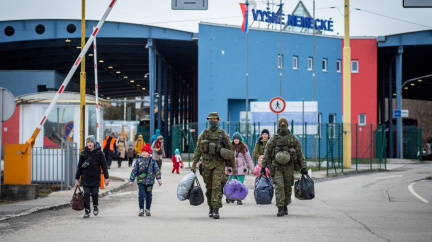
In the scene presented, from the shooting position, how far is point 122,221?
12336 millimetres

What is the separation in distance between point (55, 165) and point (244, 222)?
34.9 feet

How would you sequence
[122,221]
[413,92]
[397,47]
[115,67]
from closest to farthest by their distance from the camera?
[122,221], [397,47], [115,67], [413,92]

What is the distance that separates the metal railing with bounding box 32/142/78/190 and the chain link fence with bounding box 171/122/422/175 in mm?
11153

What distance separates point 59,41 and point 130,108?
6779 centimetres

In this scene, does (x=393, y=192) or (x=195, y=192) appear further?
(x=393, y=192)

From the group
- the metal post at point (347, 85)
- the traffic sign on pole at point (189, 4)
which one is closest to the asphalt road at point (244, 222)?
the traffic sign on pole at point (189, 4)

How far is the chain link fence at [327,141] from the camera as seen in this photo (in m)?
30.2

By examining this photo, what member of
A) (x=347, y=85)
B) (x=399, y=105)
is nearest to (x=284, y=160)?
(x=347, y=85)

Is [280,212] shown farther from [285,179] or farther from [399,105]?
[399,105]

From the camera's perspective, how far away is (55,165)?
68.8 feet

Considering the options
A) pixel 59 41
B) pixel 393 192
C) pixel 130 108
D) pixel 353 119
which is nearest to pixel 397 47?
pixel 353 119

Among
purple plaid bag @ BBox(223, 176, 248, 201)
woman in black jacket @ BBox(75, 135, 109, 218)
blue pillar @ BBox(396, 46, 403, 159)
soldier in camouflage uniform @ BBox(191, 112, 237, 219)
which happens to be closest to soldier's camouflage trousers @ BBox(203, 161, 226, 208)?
soldier in camouflage uniform @ BBox(191, 112, 237, 219)

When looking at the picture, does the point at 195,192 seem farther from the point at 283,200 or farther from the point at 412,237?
the point at 412,237

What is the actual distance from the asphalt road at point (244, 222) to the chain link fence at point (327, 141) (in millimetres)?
12123
